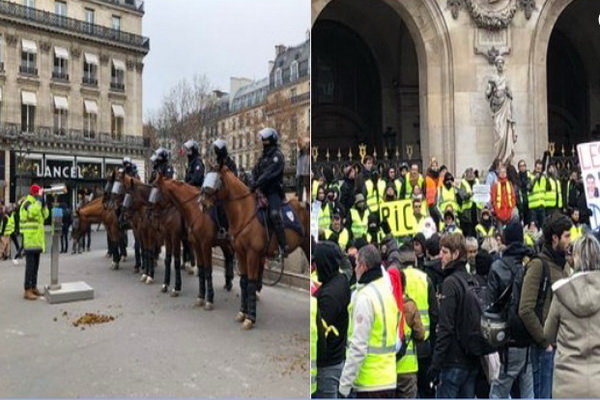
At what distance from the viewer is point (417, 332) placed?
4.42 m

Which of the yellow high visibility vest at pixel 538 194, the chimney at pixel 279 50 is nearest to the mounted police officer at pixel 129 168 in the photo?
the chimney at pixel 279 50

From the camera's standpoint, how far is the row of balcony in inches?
166

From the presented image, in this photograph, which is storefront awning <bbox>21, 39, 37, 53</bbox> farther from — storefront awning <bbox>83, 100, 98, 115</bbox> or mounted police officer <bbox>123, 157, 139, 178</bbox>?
mounted police officer <bbox>123, 157, 139, 178</bbox>

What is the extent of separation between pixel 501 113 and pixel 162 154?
11.1m

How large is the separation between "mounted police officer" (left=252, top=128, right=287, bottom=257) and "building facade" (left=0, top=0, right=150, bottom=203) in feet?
3.40

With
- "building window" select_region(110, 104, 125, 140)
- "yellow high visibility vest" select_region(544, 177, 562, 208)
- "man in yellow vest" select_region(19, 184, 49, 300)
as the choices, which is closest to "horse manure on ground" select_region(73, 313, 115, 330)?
"man in yellow vest" select_region(19, 184, 49, 300)

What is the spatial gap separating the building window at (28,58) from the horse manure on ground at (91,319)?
6.07 feet

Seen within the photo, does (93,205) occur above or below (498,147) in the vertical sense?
below

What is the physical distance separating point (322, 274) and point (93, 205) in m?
2.24

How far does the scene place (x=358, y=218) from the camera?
8836 mm

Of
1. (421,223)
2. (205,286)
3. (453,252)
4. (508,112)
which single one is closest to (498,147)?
(508,112)

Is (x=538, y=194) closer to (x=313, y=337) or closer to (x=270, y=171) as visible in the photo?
(x=270, y=171)

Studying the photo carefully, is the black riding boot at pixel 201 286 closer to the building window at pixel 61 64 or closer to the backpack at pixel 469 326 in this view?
the building window at pixel 61 64

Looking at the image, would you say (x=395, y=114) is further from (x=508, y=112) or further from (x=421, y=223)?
(x=421, y=223)
